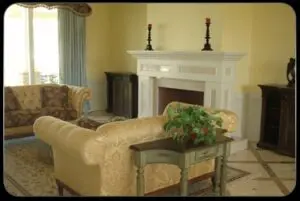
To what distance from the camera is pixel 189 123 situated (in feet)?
9.38

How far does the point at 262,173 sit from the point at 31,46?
510cm

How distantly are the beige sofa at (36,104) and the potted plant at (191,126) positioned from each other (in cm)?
294

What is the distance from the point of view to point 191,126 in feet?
9.38

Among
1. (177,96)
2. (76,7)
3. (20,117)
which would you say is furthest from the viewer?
(76,7)

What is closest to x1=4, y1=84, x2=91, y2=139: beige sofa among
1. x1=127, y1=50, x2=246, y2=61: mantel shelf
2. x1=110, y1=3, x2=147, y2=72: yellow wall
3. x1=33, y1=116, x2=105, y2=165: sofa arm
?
x1=127, y1=50, x2=246, y2=61: mantel shelf

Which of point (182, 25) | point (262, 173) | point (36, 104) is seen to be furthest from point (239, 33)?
point (36, 104)

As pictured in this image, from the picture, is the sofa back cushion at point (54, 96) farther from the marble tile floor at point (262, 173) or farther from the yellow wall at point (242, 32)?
the marble tile floor at point (262, 173)

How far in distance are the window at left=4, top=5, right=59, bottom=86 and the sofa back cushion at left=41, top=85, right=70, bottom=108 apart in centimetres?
136

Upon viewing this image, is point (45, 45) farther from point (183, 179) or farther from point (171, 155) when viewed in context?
point (183, 179)

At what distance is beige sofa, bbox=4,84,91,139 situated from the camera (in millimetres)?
5062

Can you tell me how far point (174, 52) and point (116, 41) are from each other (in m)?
2.80

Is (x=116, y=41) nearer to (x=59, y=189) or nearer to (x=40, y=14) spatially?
(x=40, y=14)

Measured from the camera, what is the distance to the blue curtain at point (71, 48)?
7168mm

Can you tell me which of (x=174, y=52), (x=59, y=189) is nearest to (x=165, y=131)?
(x=59, y=189)
